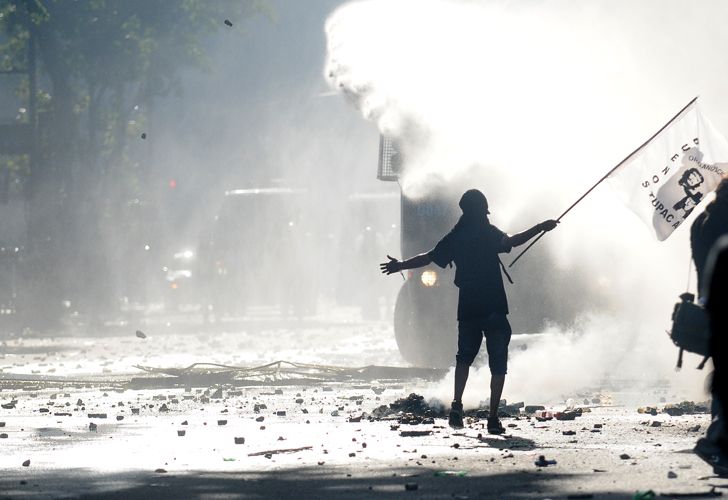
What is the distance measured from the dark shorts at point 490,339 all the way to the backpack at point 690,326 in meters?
2.76

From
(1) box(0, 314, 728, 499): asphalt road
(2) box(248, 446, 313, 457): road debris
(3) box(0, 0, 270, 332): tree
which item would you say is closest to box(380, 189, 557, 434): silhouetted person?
(1) box(0, 314, 728, 499): asphalt road

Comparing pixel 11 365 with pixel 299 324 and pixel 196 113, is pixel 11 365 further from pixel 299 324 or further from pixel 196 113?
pixel 196 113

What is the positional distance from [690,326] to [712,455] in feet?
2.77

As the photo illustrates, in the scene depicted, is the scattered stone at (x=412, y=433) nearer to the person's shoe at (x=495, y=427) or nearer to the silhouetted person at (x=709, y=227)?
the person's shoe at (x=495, y=427)

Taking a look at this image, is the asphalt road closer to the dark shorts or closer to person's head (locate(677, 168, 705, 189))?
the dark shorts

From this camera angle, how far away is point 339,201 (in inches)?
2505

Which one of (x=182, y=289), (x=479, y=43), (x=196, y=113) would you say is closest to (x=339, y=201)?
(x=182, y=289)

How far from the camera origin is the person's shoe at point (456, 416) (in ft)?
42.1

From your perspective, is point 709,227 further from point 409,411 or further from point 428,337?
point 428,337

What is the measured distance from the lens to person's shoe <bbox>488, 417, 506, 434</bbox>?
12.4 m

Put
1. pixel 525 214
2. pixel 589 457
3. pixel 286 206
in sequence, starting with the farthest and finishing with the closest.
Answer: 1. pixel 286 206
2. pixel 525 214
3. pixel 589 457

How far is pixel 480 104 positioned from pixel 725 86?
3.67 m

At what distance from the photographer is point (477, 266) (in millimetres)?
13047

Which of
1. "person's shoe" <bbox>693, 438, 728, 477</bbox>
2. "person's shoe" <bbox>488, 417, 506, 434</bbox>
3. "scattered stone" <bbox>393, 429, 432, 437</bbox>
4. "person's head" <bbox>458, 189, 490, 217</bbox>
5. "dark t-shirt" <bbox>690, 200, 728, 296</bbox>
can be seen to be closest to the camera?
"person's shoe" <bbox>693, 438, 728, 477</bbox>
